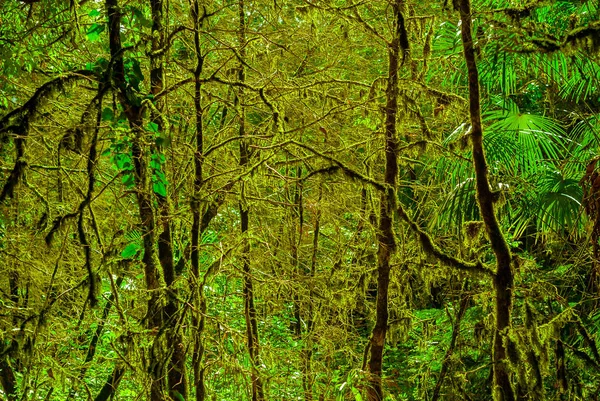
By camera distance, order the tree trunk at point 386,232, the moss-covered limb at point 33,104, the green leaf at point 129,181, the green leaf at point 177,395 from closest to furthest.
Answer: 1. the green leaf at point 129,181
2. the moss-covered limb at point 33,104
3. the green leaf at point 177,395
4. the tree trunk at point 386,232

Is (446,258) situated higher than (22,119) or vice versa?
(22,119)

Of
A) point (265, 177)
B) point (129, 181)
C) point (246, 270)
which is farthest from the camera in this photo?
point (246, 270)

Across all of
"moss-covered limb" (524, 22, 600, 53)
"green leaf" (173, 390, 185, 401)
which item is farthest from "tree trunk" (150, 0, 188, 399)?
"moss-covered limb" (524, 22, 600, 53)

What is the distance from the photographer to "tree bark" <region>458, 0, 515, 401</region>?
355 cm

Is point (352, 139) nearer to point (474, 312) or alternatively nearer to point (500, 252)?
point (474, 312)

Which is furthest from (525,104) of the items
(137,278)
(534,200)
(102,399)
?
(102,399)

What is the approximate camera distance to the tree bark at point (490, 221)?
355cm

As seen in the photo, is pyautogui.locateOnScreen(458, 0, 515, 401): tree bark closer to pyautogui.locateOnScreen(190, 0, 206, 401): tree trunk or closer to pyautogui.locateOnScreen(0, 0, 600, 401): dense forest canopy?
pyautogui.locateOnScreen(0, 0, 600, 401): dense forest canopy

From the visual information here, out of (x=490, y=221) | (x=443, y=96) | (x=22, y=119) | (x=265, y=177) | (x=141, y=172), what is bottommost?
(x=490, y=221)

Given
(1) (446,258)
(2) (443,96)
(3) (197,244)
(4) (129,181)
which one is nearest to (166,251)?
(3) (197,244)

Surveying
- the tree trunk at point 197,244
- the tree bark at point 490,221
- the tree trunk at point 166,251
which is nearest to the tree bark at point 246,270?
the tree trunk at point 197,244

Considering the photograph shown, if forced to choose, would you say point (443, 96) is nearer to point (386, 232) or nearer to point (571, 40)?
point (386, 232)

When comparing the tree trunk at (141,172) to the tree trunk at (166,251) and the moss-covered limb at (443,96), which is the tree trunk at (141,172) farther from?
the moss-covered limb at (443,96)

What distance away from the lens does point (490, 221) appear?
3.61 m
